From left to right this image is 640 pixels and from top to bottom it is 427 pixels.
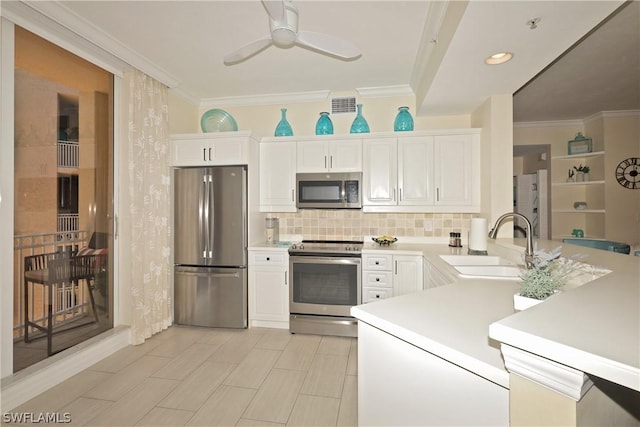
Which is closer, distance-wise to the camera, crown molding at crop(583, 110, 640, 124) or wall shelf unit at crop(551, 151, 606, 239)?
crown molding at crop(583, 110, 640, 124)

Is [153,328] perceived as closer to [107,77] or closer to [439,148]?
[107,77]

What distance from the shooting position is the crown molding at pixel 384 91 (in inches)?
145

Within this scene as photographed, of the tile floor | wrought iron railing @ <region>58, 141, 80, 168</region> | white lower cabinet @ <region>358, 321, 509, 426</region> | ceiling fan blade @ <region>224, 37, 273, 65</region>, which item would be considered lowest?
the tile floor

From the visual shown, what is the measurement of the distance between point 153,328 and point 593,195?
6.43 meters

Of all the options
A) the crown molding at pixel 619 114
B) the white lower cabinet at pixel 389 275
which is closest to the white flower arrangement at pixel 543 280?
the white lower cabinet at pixel 389 275

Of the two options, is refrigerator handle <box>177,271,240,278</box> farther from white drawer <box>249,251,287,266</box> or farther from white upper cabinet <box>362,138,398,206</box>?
white upper cabinet <box>362,138,398,206</box>

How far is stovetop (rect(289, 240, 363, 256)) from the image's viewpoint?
3.27 m

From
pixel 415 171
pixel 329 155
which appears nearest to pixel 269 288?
pixel 329 155

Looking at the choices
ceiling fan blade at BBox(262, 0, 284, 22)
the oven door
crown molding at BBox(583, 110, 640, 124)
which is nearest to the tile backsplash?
the oven door

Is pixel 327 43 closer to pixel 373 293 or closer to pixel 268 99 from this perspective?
→ pixel 268 99

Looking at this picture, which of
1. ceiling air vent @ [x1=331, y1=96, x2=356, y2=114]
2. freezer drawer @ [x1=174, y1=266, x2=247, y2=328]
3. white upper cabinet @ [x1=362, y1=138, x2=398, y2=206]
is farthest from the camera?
ceiling air vent @ [x1=331, y1=96, x2=356, y2=114]

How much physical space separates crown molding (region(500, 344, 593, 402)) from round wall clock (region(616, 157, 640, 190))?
557 cm

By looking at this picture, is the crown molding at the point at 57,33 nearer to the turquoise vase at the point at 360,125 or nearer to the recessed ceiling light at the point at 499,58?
the turquoise vase at the point at 360,125

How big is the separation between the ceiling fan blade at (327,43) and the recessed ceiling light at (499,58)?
3.38 ft
